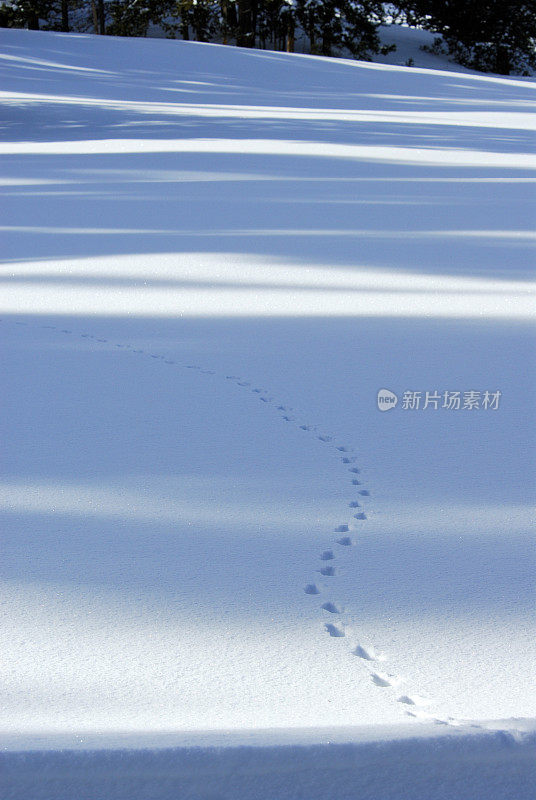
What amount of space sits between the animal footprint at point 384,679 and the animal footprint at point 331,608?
179 mm

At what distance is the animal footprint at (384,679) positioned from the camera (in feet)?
4.10

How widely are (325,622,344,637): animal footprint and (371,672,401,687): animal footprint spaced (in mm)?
114

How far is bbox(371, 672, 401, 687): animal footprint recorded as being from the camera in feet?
4.10

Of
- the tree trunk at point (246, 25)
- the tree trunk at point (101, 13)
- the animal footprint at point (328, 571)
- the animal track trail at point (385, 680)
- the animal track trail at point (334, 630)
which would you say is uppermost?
the tree trunk at point (101, 13)

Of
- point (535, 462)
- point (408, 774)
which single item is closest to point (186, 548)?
point (408, 774)

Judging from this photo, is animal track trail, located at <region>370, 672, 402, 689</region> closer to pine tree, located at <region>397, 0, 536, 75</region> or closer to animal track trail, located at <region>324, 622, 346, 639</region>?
animal track trail, located at <region>324, 622, 346, 639</region>

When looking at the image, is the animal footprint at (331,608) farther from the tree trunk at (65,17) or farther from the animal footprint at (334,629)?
the tree trunk at (65,17)

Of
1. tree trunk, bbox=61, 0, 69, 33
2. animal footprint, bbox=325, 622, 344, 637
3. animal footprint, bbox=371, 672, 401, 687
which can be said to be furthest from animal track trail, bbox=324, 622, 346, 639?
tree trunk, bbox=61, 0, 69, 33

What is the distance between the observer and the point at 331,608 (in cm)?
145

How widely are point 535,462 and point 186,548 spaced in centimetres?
91

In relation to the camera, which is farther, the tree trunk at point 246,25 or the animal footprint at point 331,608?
the tree trunk at point 246,25

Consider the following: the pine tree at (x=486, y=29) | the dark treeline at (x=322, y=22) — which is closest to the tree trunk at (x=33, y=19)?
the dark treeline at (x=322, y=22)

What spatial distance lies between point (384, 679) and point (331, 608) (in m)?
0.21

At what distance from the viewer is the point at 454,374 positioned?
8.55ft
